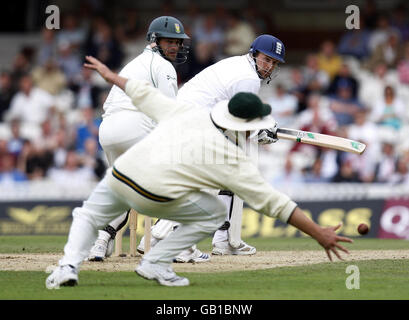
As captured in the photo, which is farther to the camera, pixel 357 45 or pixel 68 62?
pixel 68 62

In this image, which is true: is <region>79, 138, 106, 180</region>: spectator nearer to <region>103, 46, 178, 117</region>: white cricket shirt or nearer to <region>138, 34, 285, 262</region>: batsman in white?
<region>138, 34, 285, 262</region>: batsman in white

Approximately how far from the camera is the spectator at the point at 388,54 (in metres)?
18.4

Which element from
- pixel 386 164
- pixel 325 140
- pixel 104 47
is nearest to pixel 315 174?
pixel 386 164

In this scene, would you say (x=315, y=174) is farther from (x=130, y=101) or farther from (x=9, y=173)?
(x=130, y=101)

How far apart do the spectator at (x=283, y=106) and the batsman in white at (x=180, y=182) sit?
10.6m

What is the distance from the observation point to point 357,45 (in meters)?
18.8

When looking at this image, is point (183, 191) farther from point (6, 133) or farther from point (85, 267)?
point (6, 133)

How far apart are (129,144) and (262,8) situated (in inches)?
540

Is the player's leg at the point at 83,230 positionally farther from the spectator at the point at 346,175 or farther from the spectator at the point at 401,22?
the spectator at the point at 401,22

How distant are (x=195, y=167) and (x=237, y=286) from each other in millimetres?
1154

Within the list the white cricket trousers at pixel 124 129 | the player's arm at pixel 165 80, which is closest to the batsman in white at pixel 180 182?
the white cricket trousers at pixel 124 129

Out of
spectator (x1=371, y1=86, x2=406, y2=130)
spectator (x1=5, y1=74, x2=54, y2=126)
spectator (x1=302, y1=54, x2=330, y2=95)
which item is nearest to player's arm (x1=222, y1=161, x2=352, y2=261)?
spectator (x1=371, y1=86, x2=406, y2=130)

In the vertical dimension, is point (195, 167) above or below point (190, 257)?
above

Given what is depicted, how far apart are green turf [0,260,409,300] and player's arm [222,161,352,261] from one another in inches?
17.9
